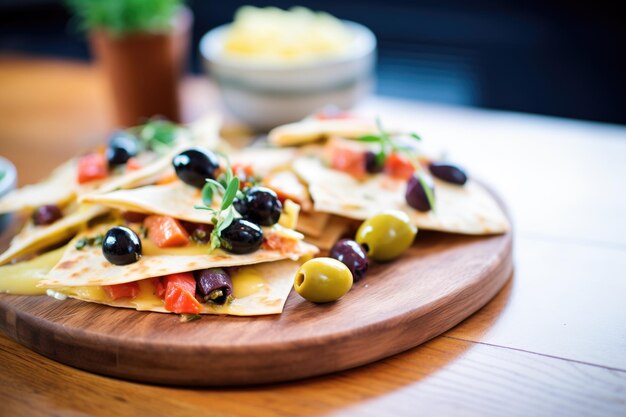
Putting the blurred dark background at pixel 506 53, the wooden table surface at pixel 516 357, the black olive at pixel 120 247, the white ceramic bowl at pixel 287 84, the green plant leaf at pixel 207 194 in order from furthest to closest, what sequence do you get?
1. the blurred dark background at pixel 506 53
2. the white ceramic bowl at pixel 287 84
3. the green plant leaf at pixel 207 194
4. the black olive at pixel 120 247
5. the wooden table surface at pixel 516 357

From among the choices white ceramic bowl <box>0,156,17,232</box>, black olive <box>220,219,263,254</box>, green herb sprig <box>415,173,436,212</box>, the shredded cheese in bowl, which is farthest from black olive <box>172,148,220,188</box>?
the shredded cheese in bowl

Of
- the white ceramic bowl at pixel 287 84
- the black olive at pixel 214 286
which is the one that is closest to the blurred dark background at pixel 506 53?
the white ceramic bowl at pixel 287 84

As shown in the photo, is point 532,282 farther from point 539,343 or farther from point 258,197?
point 258,197

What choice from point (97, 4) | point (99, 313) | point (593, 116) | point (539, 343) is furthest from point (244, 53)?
point (593, 116)

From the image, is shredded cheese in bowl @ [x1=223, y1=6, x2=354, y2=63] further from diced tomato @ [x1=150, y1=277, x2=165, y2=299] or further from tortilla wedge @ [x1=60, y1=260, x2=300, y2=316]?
diced tomato @ [x1=150, y1=277, x2=165, y2=299]

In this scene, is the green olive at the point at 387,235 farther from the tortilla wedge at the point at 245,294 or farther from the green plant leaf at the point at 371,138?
the green plant leaf at the point at 371,138

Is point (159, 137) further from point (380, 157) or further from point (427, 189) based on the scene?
point (427, 189)
